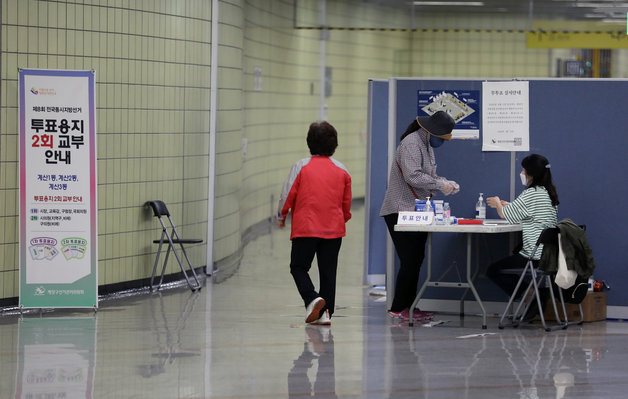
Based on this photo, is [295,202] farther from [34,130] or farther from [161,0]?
[161,0]

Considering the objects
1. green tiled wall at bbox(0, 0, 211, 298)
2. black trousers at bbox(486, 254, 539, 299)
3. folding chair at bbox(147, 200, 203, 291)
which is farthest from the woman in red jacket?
green tiled wall at bbox(0, 0, 211, 298)

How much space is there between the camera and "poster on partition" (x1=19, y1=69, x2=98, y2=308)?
7.53 meters

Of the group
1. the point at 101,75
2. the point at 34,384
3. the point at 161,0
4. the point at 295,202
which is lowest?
the point at 34,384

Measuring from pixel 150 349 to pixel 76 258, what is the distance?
142cm

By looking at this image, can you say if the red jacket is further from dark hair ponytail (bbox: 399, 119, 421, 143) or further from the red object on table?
the red object on table

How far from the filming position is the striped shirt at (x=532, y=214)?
23.9ft

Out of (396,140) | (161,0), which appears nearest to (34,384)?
(396,140)

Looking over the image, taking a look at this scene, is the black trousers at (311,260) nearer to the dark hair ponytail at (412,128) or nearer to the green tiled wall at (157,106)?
the dark hair ponytail at (412,128)

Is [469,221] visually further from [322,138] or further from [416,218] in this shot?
[322,138]

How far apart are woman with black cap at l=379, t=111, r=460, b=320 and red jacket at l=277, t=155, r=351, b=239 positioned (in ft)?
1.37

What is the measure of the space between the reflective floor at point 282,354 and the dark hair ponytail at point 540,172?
→ 94 centimetres

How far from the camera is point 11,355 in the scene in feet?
20.8

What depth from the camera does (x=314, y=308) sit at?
287 inches

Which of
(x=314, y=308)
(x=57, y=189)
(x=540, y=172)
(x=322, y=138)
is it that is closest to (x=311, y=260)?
(x=314, y=308)
